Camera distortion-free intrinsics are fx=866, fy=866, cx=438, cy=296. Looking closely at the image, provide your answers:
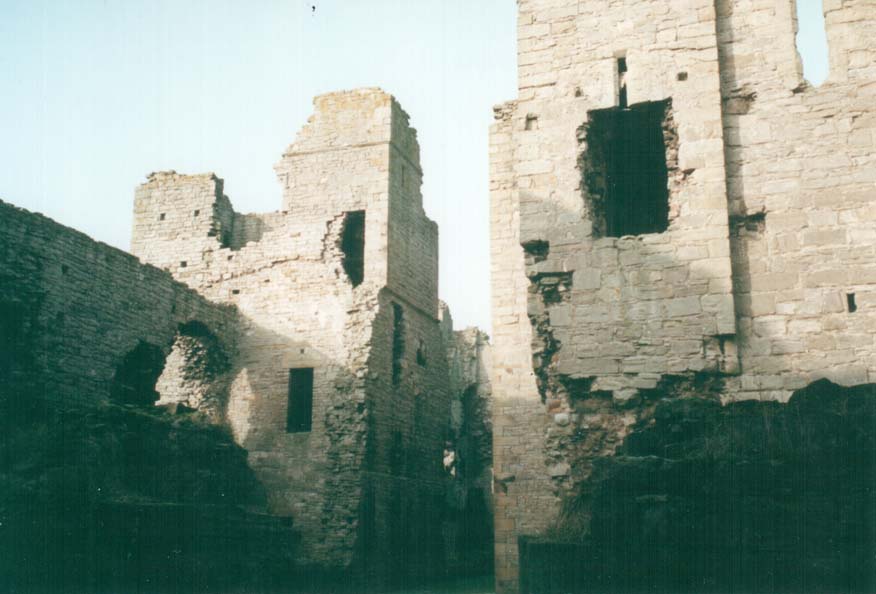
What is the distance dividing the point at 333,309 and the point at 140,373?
4.09m

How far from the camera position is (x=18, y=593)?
9398 millimetres

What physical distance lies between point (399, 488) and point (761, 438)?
11272mm

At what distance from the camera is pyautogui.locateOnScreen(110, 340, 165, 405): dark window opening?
49.0ft

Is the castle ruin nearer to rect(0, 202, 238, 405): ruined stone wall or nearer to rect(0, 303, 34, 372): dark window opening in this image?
rect(0, 202, 238, 405): ruined stone wall

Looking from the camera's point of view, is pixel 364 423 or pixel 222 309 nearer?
pixel 364 423

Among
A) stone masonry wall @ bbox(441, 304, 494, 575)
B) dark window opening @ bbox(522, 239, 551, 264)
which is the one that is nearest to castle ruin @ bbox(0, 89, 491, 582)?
stone masonry wall @ bbox(441, 304, 494, 575)

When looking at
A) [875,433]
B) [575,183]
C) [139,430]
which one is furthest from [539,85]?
[139,430]

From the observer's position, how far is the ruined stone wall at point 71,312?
1278 centimetres

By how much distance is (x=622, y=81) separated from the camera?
→ 966 cm

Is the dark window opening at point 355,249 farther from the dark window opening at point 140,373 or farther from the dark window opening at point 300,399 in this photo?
the dark window opening at point 140,373

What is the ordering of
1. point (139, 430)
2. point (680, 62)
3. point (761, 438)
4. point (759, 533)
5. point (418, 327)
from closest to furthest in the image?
point (759, 533) → point (761, 438) → point (680, 62) → point (139, 430) → point (418, 327)

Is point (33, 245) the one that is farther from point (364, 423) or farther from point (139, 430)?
point (364, 423)

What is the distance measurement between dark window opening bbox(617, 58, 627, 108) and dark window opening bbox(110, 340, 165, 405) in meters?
9.66

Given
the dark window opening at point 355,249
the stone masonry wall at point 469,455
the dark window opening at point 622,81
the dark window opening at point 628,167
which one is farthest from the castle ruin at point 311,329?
the dark window opening at point 622,81
